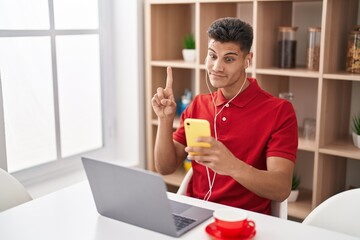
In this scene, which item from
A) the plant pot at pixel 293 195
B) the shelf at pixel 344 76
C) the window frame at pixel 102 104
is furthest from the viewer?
the plant pot at pixel 293 195

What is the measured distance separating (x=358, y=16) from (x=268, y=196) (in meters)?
1.30

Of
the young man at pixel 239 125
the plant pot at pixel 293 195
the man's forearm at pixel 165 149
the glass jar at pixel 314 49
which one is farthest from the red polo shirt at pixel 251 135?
the plant pot at pixel 293 195

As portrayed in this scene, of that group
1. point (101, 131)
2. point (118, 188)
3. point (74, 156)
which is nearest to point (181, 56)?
point (101, 131)

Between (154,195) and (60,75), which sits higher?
(60,75)

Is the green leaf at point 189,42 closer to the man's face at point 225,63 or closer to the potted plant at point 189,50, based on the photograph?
the potted plant at point 189,50

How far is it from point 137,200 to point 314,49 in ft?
4.98

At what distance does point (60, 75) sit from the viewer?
274 centimetres

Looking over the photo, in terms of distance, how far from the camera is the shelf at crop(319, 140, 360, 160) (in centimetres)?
236

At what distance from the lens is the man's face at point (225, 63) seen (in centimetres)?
185

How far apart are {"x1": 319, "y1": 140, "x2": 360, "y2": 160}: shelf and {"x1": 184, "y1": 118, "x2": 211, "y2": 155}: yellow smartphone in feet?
3.69

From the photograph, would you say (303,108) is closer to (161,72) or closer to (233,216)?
(161,72)

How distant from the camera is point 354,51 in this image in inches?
93.6

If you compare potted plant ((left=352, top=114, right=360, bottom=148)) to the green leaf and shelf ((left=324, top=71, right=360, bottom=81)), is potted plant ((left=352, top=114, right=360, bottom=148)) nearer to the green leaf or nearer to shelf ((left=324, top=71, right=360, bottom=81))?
shelf ((left=324, top=71, right=360, bottom=81))

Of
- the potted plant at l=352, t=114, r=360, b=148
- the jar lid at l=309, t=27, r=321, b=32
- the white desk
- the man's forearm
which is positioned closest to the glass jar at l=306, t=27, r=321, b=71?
the jar lid at l=309, t=27, r=321, b=32
